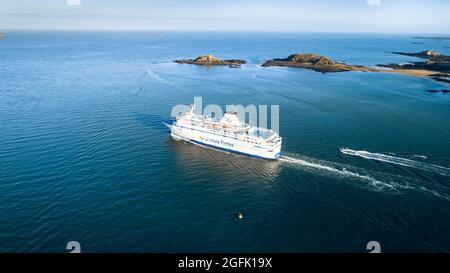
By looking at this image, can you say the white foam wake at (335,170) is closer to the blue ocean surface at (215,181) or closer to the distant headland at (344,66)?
the blue ocean surface at (215,181)

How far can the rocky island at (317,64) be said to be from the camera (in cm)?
15362

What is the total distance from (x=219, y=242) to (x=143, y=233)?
28.9 feet

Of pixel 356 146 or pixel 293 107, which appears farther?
pixel 293 107

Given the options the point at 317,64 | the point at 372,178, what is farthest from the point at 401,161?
the point at 317,64

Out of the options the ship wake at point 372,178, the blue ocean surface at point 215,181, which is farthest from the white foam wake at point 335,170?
the blue ocean surface at point 215,181

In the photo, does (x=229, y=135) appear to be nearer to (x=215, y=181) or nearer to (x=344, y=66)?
(x=215, y=181)

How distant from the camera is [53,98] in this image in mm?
88312

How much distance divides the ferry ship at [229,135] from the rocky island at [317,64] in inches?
4006

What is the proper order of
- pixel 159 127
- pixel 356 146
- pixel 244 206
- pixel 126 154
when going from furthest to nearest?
pixel 159 127 → pixel 356 146 → pixel 126 154 → pixel 244 206

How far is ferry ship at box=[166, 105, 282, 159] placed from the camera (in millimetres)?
55375

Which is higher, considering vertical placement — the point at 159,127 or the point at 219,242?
the point at 159,127

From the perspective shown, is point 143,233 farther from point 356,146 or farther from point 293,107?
point 293,107
